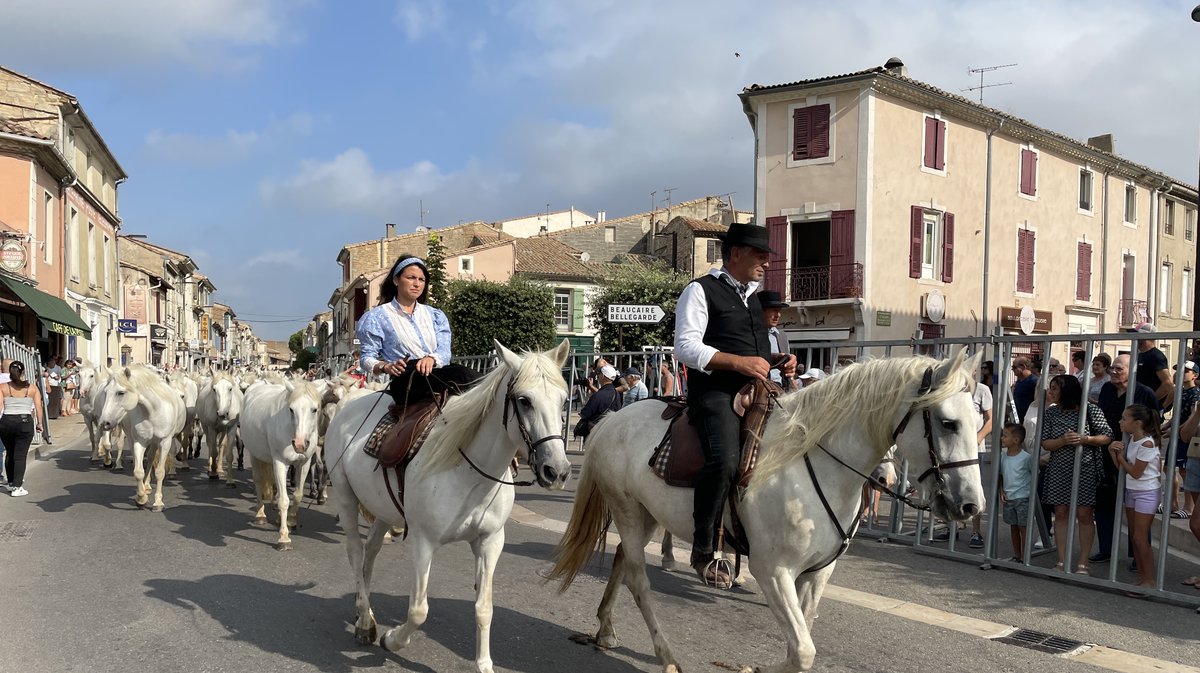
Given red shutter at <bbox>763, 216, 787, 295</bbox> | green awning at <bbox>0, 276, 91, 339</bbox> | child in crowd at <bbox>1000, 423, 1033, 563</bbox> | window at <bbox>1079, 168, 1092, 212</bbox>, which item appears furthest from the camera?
window at <bbox>1079, 168, 1092, 212</bbox>

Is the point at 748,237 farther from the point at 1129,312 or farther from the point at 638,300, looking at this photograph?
the point at 1129,312

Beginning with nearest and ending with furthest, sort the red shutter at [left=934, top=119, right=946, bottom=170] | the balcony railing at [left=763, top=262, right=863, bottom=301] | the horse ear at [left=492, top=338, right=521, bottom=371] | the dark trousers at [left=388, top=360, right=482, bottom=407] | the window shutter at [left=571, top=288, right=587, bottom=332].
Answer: the horse ear at [left=492, top=338, right=521, bottom=371]
the dark trousers at [left=388, top=360, right=482, bottom=407]
the balcony railing at [left=763, top=262, right=863, bottom=301]
the red shutter at [left=934, top=119, right=946, bottom=170]
the window shutter at [left=571, top=288, right=587, bottom=332]

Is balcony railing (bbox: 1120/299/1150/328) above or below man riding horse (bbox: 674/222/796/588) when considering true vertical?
above

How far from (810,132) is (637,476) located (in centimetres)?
2067

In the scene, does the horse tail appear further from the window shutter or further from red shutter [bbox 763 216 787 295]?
the window shutter

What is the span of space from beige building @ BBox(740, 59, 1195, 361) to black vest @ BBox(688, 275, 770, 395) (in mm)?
18873

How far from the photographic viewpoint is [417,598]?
160 inches

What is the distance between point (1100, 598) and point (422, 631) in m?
4.97

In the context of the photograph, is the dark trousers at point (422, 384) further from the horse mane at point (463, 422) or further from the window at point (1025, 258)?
the window at point (1025, 258)

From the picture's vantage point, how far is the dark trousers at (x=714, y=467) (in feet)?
12.8

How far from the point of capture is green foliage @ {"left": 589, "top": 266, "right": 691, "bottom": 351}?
100.0 feet

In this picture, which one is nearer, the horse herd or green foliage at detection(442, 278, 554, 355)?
the horse herd

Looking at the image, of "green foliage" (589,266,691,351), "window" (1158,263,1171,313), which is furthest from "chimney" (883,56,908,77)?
"window" (1158,263,1171,313)

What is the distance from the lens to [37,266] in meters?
23.2
